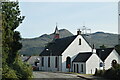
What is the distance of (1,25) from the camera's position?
21.8 meters

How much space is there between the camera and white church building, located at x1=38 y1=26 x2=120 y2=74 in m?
55.2

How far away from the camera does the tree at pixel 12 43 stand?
23.6 metres

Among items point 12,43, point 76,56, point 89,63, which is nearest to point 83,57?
point 89,63

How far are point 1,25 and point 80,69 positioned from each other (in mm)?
36510

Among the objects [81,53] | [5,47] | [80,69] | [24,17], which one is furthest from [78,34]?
[5,47]

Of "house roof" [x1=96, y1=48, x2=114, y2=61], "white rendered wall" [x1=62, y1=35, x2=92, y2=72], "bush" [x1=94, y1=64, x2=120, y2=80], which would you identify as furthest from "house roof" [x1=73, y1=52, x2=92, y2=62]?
"bush" [x1=94, y1=64, x2=120, y2=80]

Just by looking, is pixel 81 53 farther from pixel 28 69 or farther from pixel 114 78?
pixel 28 69

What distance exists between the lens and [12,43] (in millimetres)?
26922

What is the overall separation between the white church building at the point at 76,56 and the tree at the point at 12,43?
93.7 feet

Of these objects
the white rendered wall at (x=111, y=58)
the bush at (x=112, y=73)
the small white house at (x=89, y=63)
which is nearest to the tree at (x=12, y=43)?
the bush at (x=112, y=73)

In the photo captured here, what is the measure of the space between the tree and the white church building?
28.6m

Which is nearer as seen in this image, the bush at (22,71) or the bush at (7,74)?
the bush at (7,74)

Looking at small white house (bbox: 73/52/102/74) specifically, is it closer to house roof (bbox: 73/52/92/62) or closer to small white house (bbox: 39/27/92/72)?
house roof (bbox: 73/52/92/62)

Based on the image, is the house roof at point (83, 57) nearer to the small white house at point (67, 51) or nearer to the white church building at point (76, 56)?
the white church building at point (76, 56)
